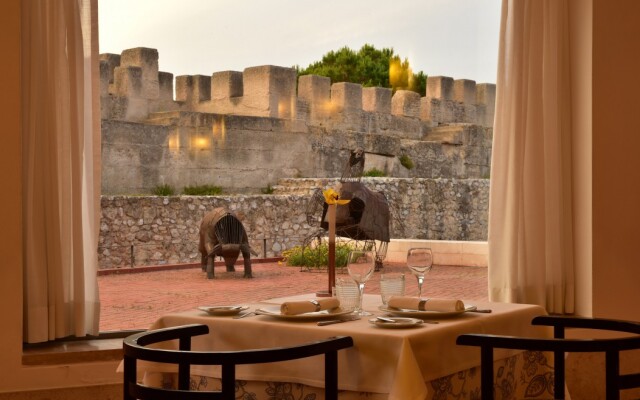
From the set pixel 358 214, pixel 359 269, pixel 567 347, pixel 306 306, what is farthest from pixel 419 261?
pixel 358 214

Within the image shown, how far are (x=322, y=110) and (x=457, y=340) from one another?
5041 millimetres

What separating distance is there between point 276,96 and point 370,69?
81 centimetres

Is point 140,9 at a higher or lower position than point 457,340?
higher

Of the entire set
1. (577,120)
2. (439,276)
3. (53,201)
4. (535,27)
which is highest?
(535,27)

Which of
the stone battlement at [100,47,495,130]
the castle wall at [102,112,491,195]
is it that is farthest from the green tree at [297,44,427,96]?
the castle wall at [102,112,491,195]

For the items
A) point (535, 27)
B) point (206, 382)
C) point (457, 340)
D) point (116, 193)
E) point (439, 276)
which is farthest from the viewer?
point (439, 276)

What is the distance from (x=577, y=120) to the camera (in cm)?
471

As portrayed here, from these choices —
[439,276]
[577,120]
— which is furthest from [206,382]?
[439,276]

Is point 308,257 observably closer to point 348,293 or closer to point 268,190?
point 268,190

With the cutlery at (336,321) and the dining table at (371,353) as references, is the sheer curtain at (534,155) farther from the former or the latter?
the cutlery at (336,321)

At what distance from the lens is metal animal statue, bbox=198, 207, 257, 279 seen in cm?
682

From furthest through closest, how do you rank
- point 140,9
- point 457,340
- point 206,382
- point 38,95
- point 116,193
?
point 116,193 → point 140,9 → point 38,95 → point 206,382 → point 457,340

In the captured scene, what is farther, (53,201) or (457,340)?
(53,201)

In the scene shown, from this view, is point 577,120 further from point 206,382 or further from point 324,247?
point 324,247
